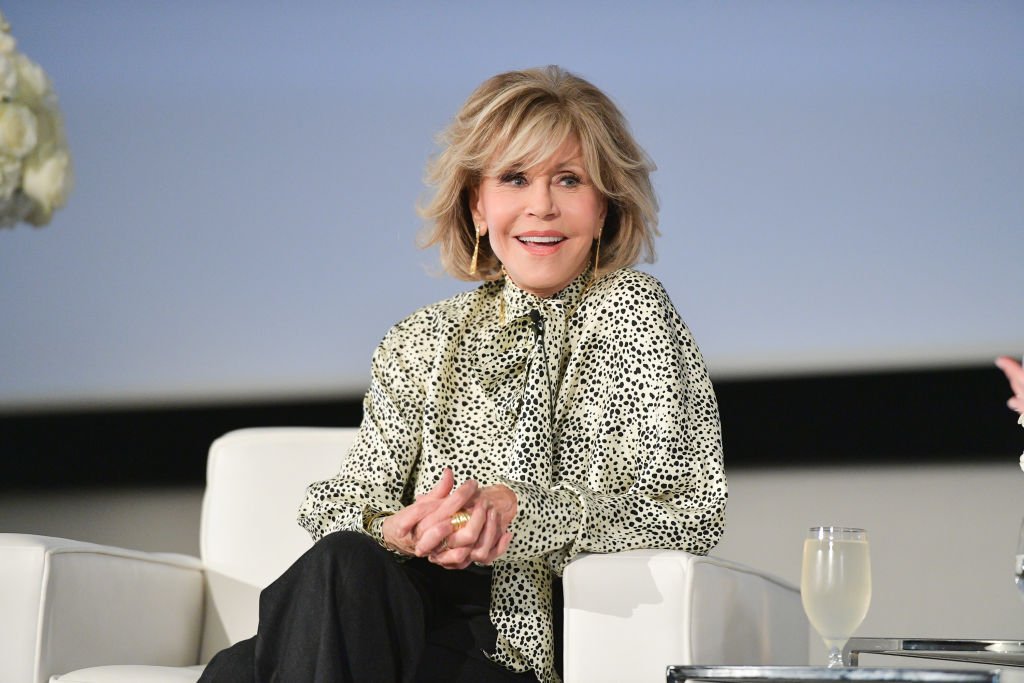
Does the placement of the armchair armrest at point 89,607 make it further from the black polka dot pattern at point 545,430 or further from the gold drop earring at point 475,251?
the gold drop earring at point 475,251

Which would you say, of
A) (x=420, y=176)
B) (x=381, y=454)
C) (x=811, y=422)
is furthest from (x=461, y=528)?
(x=420, y=176)

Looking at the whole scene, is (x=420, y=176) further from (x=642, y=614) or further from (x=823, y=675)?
(x=823, y=675)

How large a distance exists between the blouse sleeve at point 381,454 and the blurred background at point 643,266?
51.1 inches

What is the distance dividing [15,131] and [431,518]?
0.86m

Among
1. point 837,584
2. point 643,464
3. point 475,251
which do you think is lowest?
point 837,584

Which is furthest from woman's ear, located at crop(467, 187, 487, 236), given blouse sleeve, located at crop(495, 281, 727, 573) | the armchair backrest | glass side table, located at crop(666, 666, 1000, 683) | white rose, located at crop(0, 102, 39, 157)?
white rose, located at crop(0, 102, 39, 157)

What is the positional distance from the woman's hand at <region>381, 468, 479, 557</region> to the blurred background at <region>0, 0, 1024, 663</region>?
1718 mm

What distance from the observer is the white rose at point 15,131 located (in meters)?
0.82

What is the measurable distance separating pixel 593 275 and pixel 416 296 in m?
1.40

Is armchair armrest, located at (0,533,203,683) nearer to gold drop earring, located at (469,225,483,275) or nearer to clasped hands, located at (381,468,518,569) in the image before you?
clasped hands, located at (381,468,518,569)

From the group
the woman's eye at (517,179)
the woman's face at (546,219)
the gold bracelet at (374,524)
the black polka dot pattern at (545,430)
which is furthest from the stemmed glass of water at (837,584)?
the woman's eye at (517,179)

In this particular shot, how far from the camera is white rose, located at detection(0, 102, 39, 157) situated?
0.82m

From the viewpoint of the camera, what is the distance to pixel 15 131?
0.83m

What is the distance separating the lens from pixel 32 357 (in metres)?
3.56
